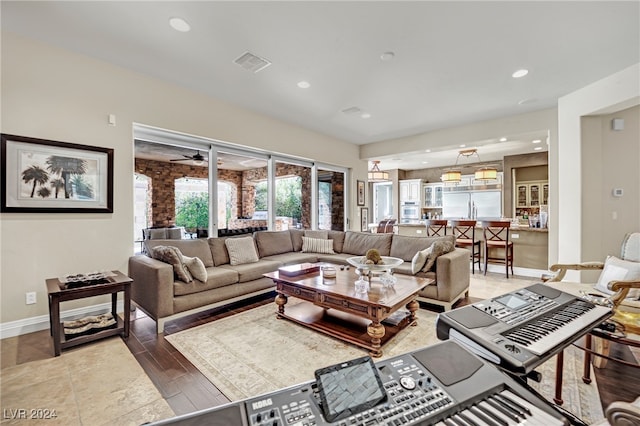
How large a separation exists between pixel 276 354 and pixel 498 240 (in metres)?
4.88

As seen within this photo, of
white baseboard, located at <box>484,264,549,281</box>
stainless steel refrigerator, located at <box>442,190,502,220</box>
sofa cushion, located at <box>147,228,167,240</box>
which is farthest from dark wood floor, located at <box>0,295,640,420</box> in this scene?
stainless steel refrigerator, located at <box>442,190,502,220</box>

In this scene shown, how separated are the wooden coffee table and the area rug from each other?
9 cm

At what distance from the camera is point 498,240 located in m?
5.25

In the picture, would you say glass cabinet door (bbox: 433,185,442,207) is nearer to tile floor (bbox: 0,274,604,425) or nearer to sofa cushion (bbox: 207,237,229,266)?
sofa cushion (bbox: 207,237,229,266)

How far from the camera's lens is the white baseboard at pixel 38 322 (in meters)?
2.64

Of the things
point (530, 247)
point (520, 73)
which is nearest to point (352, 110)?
point (520, 73)

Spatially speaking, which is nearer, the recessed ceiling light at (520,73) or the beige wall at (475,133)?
the recessed ceiling light at (520,73)

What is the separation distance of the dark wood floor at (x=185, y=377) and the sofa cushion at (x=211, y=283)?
16.0 inches

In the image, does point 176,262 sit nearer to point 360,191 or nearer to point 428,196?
point 360,191

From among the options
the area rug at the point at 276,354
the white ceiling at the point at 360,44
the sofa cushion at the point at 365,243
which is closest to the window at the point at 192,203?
the white ceiling at the point at 360,44

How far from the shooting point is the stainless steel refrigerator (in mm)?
8328

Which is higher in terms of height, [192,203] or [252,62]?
[252,62]

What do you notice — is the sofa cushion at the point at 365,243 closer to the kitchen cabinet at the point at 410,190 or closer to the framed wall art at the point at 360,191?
the framed wall art at the point at 360,191

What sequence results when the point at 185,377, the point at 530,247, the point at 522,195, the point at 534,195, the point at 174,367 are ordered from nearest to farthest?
the point at 185,377, the point at 174,367, the point at 530,247, the point at 534,195, the point at 522,195
